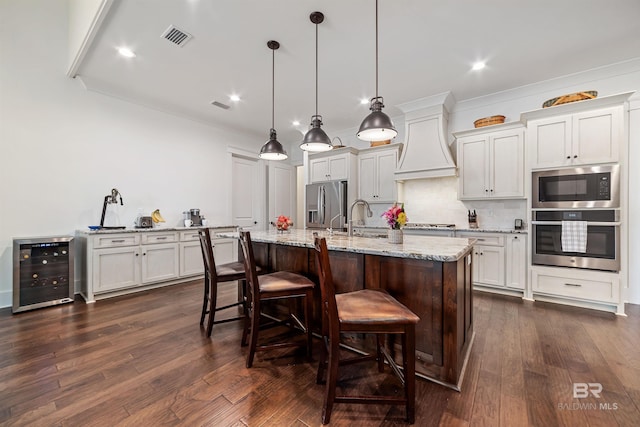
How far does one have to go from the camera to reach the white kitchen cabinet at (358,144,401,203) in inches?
185

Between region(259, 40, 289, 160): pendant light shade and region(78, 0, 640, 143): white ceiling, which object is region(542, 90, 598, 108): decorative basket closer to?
region(78, 0, 640, 143): white ceiling

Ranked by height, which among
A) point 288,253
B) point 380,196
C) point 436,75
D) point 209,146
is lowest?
A: point 288,253

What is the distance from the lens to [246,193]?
5996 mm

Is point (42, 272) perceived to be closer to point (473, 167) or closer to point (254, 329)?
point (254, 329)

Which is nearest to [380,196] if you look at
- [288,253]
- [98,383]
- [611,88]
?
[288,253]

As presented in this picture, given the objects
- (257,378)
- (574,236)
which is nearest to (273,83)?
(257,378)

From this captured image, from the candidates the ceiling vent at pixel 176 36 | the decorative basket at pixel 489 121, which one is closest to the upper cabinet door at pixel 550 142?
the decorative basket at pixel 489 121

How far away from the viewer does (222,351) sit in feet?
7.10

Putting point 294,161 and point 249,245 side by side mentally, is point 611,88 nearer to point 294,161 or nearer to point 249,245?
point 249,245

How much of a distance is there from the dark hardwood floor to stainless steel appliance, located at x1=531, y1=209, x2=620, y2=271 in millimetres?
629

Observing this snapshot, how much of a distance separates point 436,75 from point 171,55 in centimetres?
328

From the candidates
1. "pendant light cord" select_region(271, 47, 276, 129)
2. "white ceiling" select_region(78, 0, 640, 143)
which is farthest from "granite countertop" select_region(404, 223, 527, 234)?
"pendant light cord" select_region(271, 47, 276, 129)

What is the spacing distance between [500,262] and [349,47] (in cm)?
332

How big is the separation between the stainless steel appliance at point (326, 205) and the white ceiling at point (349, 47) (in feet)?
5.28
